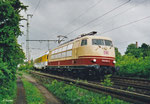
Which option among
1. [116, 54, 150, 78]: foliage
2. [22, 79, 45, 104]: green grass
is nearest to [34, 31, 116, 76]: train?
[116, 54, 150, 78]: foliage

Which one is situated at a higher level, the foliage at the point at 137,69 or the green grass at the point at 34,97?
the foliage at the point at 137,69

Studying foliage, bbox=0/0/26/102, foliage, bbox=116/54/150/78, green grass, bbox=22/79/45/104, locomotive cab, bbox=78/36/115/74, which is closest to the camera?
foliage, bbox=0/0/26/102

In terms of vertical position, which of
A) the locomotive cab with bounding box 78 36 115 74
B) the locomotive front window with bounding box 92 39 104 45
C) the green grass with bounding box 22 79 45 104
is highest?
the locomotive front window with bounding box 92 39 104 45

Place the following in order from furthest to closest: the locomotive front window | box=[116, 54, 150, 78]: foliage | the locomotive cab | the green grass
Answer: box=[116, 54, 150, 78]: foliage, the locomotive front window, the locomotive cab, the green grass

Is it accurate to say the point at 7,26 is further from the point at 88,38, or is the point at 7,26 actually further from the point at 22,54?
the point at 88,38

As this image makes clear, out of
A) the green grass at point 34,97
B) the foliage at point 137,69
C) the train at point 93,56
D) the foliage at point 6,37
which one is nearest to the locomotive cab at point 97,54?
the train at point 93,56

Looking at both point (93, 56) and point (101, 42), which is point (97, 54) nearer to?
point (93, 56)

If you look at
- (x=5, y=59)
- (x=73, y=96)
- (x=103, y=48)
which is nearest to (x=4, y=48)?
(x=5, y=59)

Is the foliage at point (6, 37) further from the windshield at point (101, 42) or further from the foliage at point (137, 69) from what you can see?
the foliage at point (137, 69)

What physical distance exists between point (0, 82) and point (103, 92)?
4.44 metres

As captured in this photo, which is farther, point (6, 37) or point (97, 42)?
point (97, 42)

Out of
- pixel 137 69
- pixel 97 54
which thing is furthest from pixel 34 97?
Result: pixel 137 69

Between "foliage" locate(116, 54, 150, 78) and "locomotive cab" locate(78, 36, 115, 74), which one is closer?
"locomotive cab" locate(78, 36, 115, 74)

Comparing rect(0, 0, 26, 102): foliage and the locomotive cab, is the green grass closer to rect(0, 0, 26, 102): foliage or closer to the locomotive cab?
rect(0, 0, 26, 102): foliage
